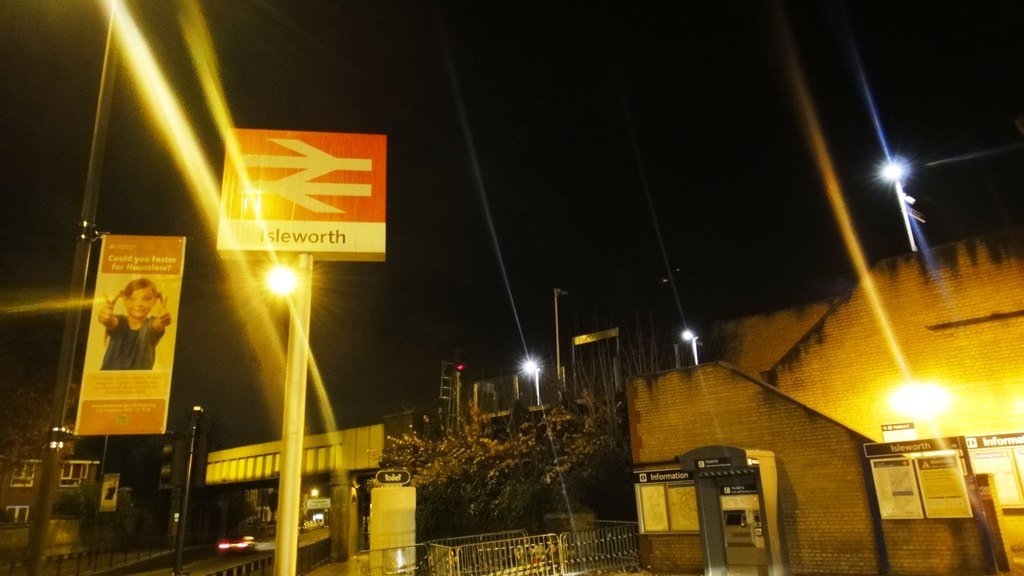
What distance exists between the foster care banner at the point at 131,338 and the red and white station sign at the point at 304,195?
13.8ft

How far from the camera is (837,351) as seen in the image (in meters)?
16.8

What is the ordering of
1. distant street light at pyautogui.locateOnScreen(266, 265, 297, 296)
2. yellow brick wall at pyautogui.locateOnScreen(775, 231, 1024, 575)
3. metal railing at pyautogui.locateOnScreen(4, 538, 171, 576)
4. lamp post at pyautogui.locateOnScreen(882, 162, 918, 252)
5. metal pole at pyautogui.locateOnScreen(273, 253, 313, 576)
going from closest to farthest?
1. metal pole at pyautogui.locateOnScreen(273, 253, 313, 576)
2. distant street light at pyautogui.locateOnScreen(266, 265, 297, 296)
3. yellow brick wall at pyautogui.locateOnScreen(775, 231, 1024, 575)
4. lamp post at pyautogui.locateOnScreen(882, 162, 918, 252)
5. metal railing at pyautogui.locateOnScreen(4, 538, 171, 576)

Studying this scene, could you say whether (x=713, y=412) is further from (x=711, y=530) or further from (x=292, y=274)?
(x=292, y=274)

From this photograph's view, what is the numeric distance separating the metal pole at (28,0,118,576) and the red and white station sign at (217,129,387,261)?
4519 mm

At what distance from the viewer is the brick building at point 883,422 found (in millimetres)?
13578

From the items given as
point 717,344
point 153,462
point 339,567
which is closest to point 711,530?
point 717,344

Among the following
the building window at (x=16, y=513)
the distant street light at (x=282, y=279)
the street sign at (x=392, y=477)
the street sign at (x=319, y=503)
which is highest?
the distant street light at (x=282, y=279)

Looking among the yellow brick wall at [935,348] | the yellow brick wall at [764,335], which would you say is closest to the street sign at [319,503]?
the yellow brick wall at [764,335]

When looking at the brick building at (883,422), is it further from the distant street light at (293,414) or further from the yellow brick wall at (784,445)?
the distant street light at (293,414)

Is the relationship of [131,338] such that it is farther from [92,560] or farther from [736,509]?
[92,560]

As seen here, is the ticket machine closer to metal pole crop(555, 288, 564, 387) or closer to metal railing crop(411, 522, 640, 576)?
metal railing crop(411, 522, 640, 576)

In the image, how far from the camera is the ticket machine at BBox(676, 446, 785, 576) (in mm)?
14539

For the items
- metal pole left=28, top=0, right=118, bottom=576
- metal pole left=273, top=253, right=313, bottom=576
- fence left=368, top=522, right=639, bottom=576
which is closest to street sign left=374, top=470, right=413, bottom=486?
fence left=368, top=522, right=639, bottom=576

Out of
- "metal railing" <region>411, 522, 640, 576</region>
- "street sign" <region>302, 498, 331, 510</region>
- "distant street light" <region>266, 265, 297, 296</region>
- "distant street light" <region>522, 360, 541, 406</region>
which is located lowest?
"metal railing" <region>411, 522, 640, 576</region>
